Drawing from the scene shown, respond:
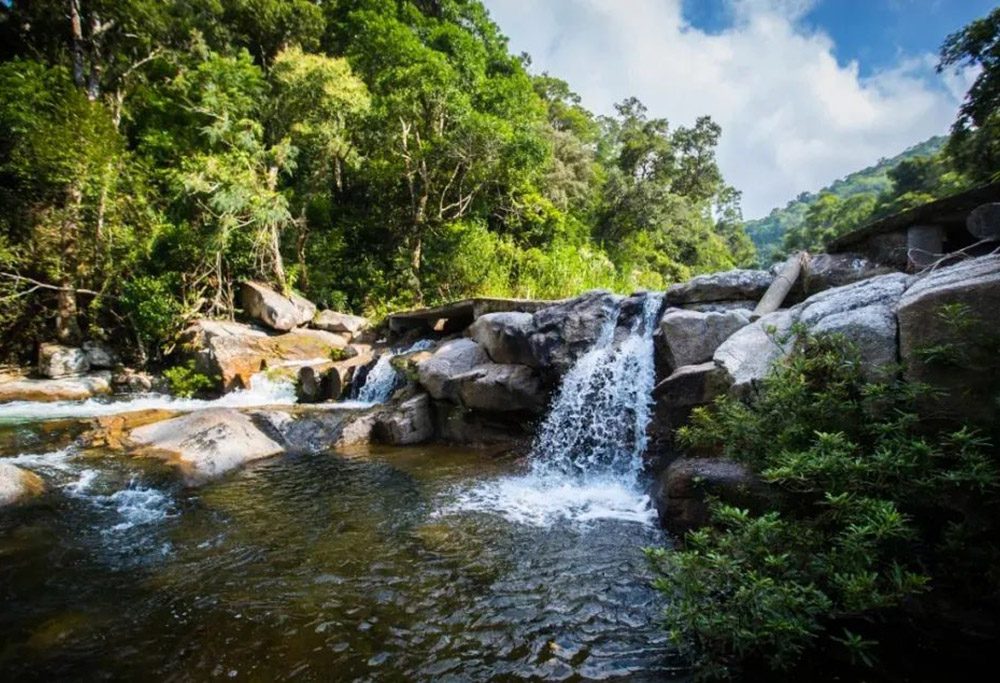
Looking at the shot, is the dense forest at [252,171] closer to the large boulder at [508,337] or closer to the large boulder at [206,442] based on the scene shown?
the large boulder at [508,337]

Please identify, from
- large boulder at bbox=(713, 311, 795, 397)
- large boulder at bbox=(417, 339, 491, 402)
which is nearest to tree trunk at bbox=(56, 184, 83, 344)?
large boulder at bbox=(417, 339, 491, 402)

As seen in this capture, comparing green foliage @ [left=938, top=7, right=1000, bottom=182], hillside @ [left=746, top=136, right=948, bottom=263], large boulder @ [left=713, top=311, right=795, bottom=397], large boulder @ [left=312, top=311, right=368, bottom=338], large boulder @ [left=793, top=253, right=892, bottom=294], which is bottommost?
large boulder @ [left=713, top=311, right=795, bottom=397]

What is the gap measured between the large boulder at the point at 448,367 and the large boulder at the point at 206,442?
2848 millimetres

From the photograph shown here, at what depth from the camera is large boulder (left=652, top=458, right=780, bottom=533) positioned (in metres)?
4.18

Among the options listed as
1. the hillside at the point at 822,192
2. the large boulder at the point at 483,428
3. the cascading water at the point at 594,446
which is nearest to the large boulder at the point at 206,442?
the large boulder at the point at 483,428

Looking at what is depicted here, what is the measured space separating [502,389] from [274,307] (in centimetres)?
917

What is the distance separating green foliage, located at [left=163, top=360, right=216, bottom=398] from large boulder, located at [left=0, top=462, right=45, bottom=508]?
21.5ft

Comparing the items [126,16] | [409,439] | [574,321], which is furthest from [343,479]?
[126,16]

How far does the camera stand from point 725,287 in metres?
8.27

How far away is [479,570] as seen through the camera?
14.6 ft

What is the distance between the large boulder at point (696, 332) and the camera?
6.69 metres

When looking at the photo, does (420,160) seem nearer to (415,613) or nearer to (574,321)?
(574,321)

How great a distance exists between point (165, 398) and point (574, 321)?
35.0ft

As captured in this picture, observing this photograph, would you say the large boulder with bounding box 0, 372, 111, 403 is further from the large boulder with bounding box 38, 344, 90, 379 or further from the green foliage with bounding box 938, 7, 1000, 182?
the green foliage with bounding box 938, 7, 1000, 182
